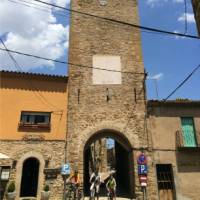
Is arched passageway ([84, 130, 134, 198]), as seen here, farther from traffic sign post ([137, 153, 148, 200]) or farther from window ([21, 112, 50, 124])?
window ([21, 112, 50, 124])

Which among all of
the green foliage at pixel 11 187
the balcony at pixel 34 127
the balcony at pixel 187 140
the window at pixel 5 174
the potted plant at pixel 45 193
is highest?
the balcony at pixel 34 127

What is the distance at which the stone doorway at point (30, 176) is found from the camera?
12680mm

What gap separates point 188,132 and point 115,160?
9.89 meters

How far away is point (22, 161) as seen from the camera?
1209 cm

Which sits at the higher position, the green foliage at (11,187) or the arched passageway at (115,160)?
the arched passageway at (115,160)

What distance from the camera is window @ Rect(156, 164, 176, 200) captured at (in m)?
13.0

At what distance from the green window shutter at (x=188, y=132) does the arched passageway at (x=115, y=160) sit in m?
3.09

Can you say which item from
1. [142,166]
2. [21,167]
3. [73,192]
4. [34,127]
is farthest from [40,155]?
[142,166]

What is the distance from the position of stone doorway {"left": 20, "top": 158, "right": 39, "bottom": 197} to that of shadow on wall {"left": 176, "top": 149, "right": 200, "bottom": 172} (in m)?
7.35

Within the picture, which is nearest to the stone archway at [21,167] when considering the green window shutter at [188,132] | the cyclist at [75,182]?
the cyclist at [75,182]

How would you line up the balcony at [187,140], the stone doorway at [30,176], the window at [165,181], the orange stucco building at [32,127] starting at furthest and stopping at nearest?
the balcony at [187,140]
the window at [165,181]
the stone doorway at [30,176]
the orange stucco building at [32,127]

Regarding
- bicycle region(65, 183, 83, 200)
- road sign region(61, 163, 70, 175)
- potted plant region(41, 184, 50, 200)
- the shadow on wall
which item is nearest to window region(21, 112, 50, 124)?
road sign region(61, 163, 70, 175)

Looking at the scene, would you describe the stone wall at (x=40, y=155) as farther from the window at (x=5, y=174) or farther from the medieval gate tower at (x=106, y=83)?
the medieval gate tower at (x=106, y=83)

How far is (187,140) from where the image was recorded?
13711mm
